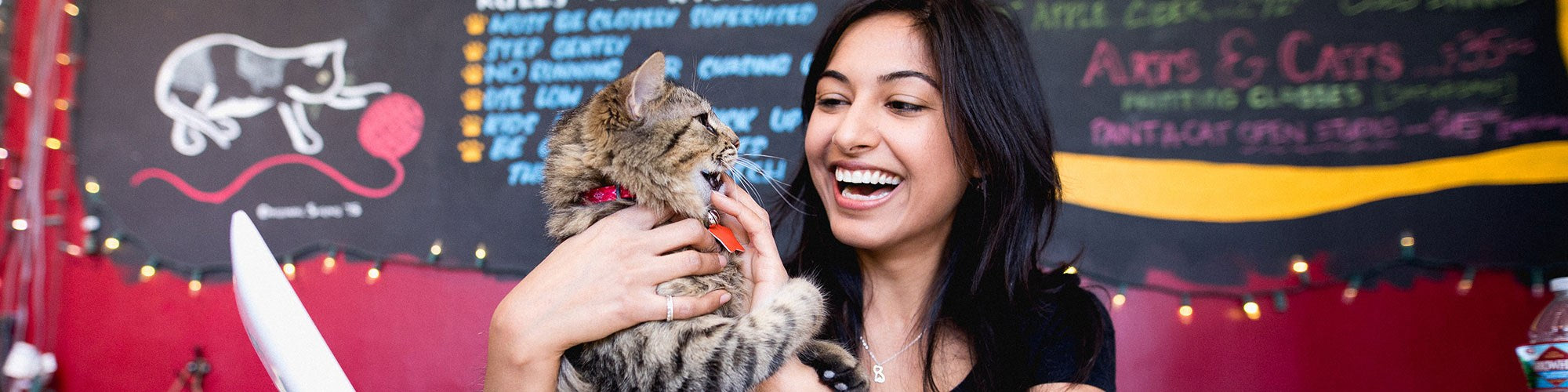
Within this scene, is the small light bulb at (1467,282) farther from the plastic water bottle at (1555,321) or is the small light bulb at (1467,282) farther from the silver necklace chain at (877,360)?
the silver necklace chain at (877,360)

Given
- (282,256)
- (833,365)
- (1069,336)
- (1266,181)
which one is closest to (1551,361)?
(1069,336)

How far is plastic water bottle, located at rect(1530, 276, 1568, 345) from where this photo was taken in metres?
1.35

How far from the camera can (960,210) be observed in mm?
1630

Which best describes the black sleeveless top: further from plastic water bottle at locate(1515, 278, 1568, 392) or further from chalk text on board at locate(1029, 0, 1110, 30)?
chalk text on board at locate(1029, 0, 1110, 30)

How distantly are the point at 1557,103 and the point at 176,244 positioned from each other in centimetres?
404

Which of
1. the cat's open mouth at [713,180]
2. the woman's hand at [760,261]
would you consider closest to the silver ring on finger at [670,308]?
the woman's hand at [760,261]

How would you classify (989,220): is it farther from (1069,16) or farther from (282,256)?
(282,256)

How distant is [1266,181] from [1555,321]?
70 cm

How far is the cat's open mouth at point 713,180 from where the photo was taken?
4.68 feet

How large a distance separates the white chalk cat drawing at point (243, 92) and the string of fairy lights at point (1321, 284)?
238 cm

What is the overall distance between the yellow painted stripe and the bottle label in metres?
0.89

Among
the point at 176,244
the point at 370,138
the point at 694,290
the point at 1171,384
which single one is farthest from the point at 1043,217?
the point at 176,244

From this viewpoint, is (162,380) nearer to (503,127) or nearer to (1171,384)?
(503,127)

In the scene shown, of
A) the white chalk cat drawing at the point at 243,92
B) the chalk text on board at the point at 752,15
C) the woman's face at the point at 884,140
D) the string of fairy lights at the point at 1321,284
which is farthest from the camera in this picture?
the white chalk cat drawing at the point at 243,92
